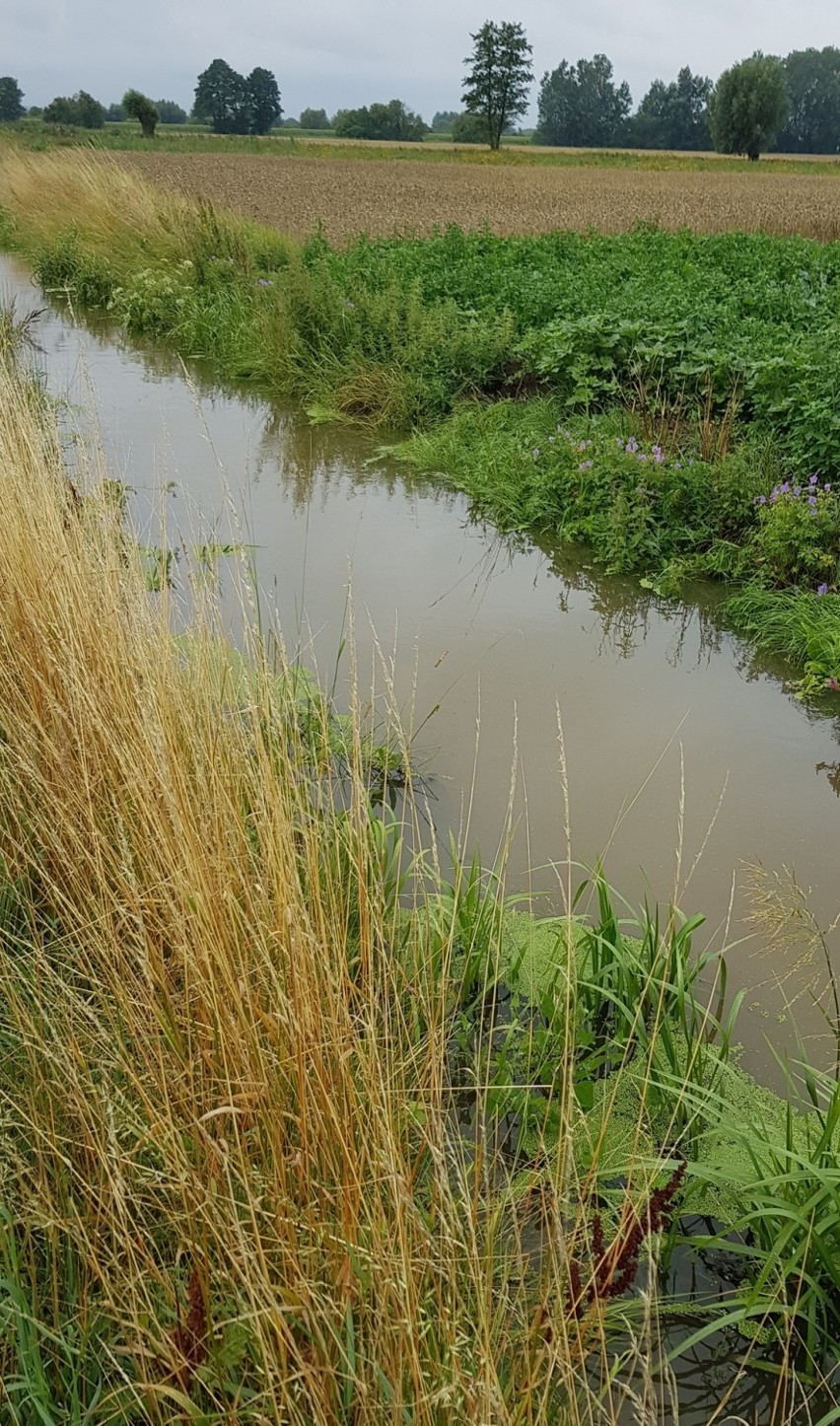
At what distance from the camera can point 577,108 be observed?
298ft

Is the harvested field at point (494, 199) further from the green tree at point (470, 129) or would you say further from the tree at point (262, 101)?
the tree at point (262, 101)

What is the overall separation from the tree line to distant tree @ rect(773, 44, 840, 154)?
9 centimetres

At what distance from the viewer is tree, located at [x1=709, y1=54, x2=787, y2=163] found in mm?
59625

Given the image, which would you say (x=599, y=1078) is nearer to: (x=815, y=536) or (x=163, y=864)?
(x=163, y=864)

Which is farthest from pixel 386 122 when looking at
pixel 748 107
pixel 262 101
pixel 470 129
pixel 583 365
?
pixel 583 365

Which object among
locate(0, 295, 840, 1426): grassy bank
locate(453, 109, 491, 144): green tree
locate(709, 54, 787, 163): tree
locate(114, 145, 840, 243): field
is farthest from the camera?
locate(453, 109, 491, 144): green tree

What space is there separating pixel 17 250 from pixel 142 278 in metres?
6.32

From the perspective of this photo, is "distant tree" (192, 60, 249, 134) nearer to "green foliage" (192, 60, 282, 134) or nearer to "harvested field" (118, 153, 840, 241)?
"green foliage" (192, 60, 282, 134)

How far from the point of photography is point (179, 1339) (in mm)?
1666

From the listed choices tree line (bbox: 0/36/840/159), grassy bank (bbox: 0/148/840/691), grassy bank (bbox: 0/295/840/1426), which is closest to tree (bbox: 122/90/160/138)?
tree line (bbox: 0/36/840/159)

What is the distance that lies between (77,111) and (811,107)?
195 feet

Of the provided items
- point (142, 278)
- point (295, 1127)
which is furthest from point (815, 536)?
point (142, 278)

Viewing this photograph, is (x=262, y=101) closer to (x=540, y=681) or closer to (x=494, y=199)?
(x=494, y=199)

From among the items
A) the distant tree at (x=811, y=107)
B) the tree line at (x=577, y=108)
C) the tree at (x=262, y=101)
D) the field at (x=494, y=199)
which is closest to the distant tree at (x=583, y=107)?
the tree line at (x=577, y=108)
